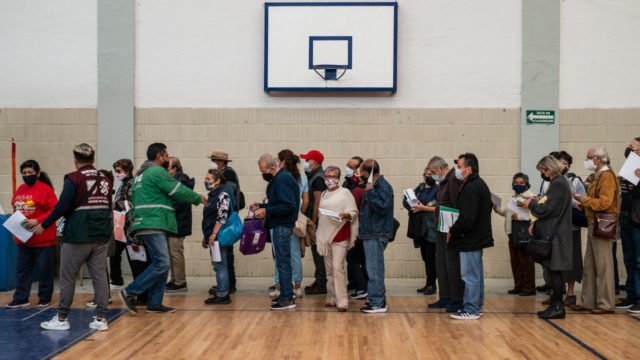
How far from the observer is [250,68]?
40.2 ft

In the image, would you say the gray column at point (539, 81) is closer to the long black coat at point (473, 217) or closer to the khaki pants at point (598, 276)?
the khaki pants at point (598, 276)

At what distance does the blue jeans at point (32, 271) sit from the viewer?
9.27 m

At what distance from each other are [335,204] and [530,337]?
8.72ft

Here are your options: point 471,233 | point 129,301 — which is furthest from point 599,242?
point 129,301

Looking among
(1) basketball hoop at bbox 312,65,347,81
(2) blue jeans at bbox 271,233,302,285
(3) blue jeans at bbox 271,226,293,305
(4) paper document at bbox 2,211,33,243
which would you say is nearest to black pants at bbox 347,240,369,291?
(2) blue jeans at bbox 271,233,302,285

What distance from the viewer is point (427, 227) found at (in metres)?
10.3

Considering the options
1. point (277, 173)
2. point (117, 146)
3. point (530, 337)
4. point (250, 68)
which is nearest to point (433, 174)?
point (277, 173)

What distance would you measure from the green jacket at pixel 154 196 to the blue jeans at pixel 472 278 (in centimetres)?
310

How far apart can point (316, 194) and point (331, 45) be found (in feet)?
9.97

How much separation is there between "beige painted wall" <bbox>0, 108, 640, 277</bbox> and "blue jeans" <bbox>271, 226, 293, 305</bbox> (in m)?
2.90

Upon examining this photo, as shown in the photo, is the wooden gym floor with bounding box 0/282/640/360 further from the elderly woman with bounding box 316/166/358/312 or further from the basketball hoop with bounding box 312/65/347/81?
the basketball hoop with bounding box 312/65/347/81

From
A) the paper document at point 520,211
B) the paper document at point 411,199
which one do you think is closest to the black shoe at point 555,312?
the paper document at point 520,211

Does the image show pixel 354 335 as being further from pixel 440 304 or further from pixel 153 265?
pixel 153 265

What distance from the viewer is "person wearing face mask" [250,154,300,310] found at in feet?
29.9
